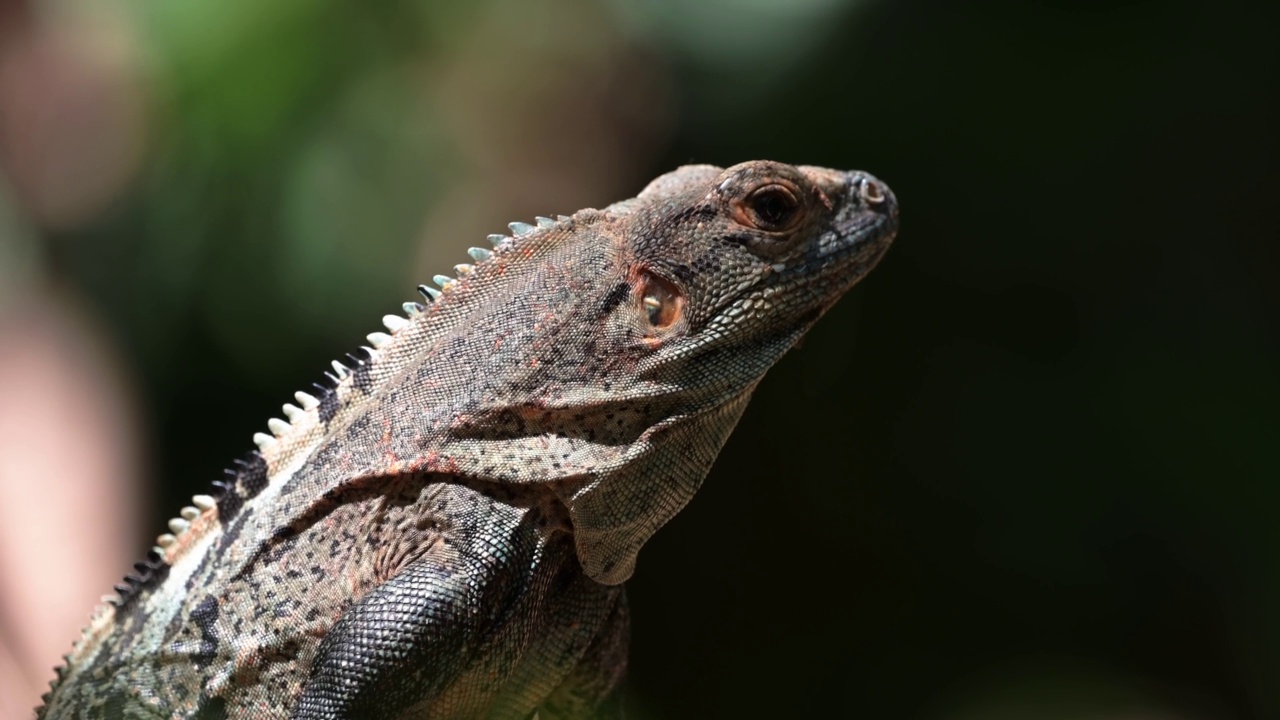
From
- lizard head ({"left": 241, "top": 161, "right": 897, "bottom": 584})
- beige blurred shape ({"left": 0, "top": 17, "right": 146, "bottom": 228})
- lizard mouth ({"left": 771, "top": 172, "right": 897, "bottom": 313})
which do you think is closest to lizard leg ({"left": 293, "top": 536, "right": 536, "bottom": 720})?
lizard head ({"left": 241, "top": 161, "right": 897, "bottom": 584})

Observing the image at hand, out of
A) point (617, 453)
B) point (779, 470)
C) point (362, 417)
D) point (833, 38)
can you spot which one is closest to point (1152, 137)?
point (833, 38)

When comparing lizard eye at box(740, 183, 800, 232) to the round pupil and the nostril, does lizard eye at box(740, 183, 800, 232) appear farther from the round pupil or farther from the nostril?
the nostril

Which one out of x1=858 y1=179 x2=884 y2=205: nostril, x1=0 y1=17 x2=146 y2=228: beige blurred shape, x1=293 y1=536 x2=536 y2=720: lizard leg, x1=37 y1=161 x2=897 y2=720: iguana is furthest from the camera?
x1=0 y1=17 x2=146 y2=228: beige blurred shape

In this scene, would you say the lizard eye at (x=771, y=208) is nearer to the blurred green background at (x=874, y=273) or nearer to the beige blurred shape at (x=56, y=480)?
the blurred green background at (x=874, y=273)

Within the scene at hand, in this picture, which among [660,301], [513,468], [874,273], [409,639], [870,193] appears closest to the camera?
[409,639]

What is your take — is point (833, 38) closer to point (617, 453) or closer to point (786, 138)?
point (786, 138)

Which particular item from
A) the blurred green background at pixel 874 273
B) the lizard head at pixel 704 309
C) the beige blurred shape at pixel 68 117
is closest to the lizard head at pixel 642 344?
the lizard head at pixel 704 309

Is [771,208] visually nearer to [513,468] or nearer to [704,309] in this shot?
[704,309]

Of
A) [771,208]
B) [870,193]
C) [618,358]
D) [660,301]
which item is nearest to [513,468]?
[618,358]
